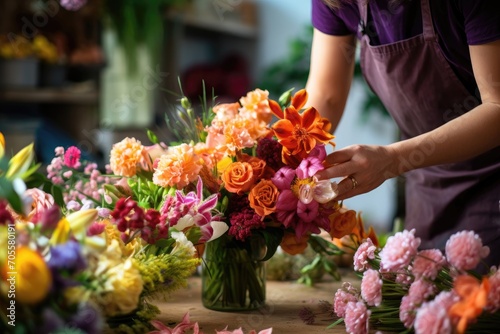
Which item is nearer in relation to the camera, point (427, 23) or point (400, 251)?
point (400, 251)

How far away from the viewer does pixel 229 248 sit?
1.13 meters

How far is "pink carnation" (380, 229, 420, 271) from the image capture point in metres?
0.87

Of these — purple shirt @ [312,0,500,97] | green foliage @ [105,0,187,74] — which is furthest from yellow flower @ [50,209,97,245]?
green foliage @ [105,0,187,74]

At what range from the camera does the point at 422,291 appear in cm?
87

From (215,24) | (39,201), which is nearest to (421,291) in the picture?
(39,201)

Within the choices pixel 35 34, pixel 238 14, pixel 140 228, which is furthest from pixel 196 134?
pixel 238 14

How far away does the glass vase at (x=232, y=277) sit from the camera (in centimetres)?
113

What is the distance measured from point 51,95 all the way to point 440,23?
200 centimetres

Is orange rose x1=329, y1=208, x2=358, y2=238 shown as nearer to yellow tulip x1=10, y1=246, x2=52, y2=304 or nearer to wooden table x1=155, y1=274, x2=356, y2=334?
wooden table x1=155, y1=274, x2=356, y2=334

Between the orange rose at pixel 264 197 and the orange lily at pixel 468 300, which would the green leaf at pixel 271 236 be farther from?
the orange lily at pixel 468 300

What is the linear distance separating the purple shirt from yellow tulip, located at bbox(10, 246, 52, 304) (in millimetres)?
787

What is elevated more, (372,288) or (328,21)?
(328,21)

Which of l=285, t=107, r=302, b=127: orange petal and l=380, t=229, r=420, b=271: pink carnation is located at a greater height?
l=285, t=107, r=302, b=127: orange petal

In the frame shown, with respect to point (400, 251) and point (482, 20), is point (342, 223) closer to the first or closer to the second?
point (400, 251)
